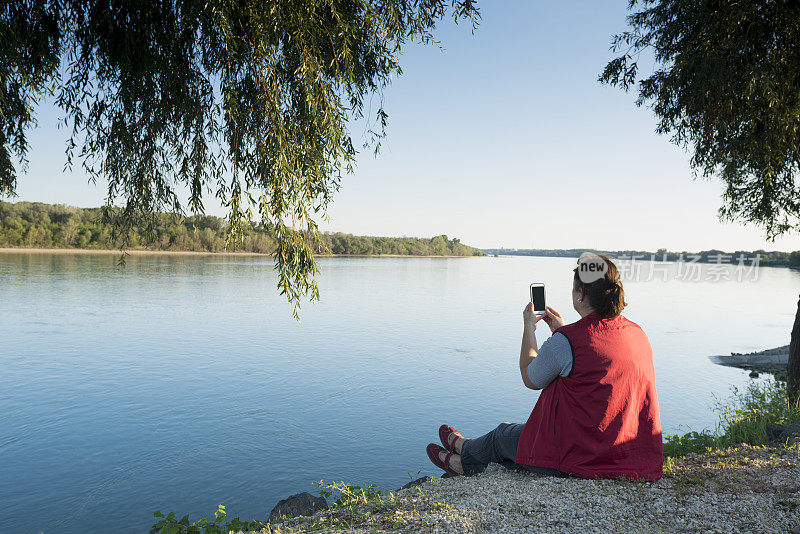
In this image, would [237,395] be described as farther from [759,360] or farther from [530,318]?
[759,360]

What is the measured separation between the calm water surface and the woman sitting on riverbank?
380 centimetres

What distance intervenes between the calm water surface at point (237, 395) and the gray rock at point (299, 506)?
3.47ft

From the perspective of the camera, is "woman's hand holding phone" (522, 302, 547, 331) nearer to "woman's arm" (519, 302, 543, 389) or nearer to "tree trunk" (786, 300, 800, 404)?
"woman's arm" (519, 302, 543, 389)

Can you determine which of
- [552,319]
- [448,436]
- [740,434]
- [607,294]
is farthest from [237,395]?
[607,294]

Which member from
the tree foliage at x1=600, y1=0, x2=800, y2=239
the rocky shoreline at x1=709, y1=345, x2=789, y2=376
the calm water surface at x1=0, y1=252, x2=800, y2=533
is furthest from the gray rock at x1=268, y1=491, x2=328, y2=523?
the rocky shoreline at x1=709, y1=345, x2=789, y2=376

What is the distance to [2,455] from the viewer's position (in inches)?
297

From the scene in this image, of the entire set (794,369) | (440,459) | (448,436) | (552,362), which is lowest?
(440,459)

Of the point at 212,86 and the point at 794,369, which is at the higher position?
the point at 212,86

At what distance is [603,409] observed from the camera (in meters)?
3.43

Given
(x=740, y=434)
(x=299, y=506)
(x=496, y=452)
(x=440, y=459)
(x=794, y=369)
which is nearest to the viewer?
(x=496, y=452)

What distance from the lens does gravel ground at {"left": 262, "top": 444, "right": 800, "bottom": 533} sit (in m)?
3.17

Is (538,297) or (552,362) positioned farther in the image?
(538,297)

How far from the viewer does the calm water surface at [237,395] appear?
6.79 meters

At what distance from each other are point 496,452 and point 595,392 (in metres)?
1.16
